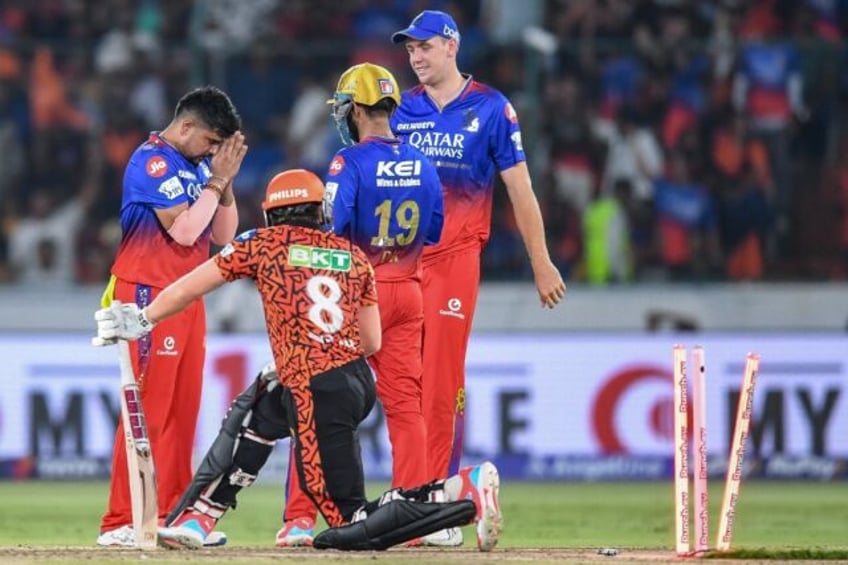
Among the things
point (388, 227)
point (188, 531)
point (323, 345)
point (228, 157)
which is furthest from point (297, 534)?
point (228, 157)

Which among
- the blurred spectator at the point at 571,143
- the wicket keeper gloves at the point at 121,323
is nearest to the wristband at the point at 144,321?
the wicket keeper gloves at the point at 121,323

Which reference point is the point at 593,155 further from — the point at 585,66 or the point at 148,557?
the point at 148,557

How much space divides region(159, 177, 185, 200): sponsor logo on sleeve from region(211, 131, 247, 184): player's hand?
21 cm

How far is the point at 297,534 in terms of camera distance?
10062 mm

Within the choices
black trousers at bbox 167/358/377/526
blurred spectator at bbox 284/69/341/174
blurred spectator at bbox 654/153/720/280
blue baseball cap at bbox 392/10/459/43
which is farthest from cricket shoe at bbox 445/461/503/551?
blurred spectator at bbox 284/69/341/174

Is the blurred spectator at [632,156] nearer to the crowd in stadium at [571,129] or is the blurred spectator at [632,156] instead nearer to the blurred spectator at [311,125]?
the crowd in stadium at [571,129]

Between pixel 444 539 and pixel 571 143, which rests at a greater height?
pixel 571 143

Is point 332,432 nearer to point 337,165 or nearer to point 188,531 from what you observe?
point 188,531

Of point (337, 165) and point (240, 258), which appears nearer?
point (240, 258)

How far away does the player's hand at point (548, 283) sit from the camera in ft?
35.0

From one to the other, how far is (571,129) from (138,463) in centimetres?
1020

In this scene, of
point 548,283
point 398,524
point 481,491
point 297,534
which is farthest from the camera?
point 548,283

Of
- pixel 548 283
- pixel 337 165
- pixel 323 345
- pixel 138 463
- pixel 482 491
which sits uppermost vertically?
pixel 337 165

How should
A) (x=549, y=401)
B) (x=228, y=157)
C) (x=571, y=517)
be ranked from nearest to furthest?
1. (x=228, y=157)
2. (x=571, y=517)
3. (x=549, y=401)
